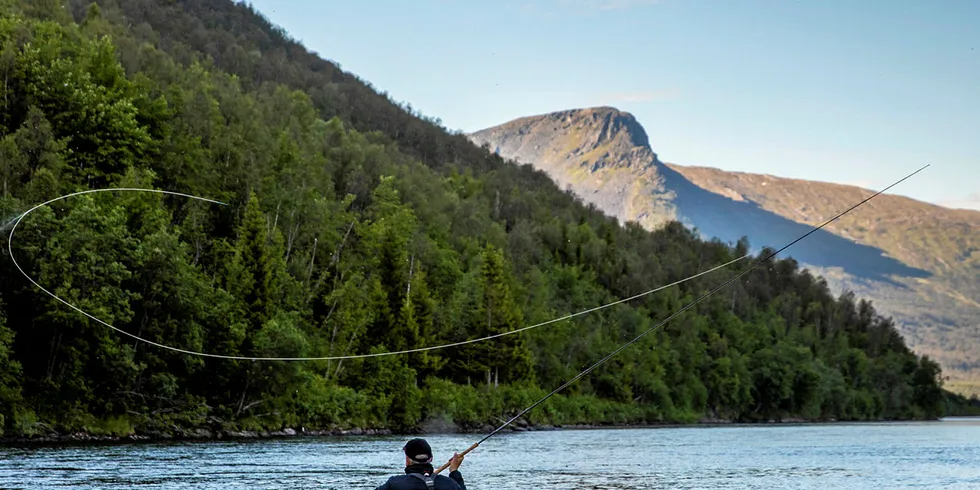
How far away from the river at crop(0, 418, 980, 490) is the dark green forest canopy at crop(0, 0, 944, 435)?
686cm

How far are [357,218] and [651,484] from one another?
6908 cm

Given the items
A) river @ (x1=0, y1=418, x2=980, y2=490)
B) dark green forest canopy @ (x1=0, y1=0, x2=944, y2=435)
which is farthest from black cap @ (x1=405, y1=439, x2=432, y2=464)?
dark green forest canopy @ (x1=0, y1=0, x2=944, y2=435)

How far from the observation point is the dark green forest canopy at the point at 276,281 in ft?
185

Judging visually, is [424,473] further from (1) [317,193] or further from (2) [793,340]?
(2) [793,340]

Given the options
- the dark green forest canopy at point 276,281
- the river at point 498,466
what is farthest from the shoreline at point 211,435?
the river at point 498,466

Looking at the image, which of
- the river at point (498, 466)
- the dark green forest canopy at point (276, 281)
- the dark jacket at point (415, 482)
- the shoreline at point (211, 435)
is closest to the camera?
the dark jacket at point (415, 482)

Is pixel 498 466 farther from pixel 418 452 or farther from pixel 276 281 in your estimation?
pixel 276 281

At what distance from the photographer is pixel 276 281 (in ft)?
257

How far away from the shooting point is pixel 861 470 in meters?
47.6

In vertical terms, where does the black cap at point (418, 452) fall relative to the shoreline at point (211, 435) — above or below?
above

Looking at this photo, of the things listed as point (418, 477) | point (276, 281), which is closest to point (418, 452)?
point (418, 477)

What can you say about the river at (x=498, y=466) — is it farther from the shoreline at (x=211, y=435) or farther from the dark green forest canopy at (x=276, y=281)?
the dark green forest canopy at (x=276, y=281)

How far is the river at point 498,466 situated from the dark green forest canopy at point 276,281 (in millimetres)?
6856

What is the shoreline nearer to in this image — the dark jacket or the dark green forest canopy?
the dark green forest canopy
